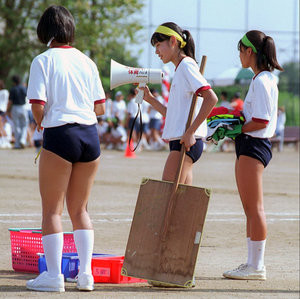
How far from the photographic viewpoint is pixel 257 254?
246 inches

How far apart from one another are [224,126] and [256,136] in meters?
0.26

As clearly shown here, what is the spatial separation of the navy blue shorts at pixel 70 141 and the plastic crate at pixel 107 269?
0.90 m

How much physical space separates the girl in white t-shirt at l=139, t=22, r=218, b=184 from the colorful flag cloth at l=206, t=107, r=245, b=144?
20 centimetres

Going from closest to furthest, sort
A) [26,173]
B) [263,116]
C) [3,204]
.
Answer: [263,116]
[3,204]
[26,173]

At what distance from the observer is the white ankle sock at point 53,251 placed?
208 inches

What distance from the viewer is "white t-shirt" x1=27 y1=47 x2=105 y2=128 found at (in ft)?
17.0

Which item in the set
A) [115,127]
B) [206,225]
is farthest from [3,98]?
[206,225]

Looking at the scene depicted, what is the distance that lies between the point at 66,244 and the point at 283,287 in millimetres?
1732

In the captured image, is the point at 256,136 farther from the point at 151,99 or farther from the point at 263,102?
the point at 151,99

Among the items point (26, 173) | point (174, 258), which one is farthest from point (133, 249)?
point (26, 173)

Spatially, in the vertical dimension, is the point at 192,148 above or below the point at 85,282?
above

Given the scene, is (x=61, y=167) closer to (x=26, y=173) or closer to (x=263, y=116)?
(x=263, y=116)

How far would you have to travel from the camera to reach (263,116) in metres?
5.98

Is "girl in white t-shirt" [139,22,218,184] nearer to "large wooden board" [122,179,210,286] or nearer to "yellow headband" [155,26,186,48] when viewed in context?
"yellow headband" [155,26,186,48]
